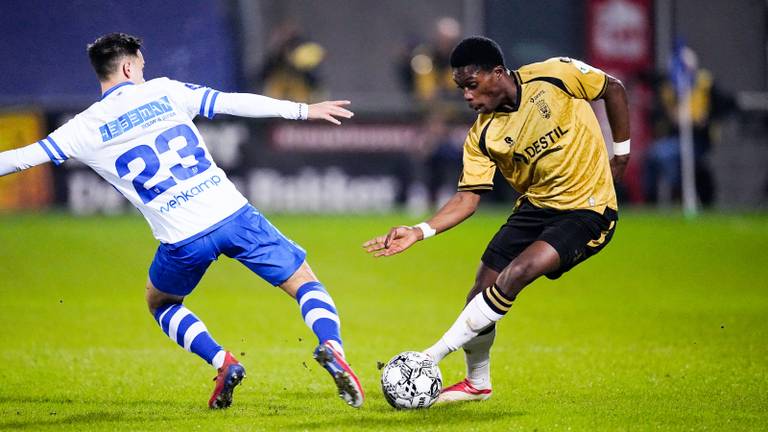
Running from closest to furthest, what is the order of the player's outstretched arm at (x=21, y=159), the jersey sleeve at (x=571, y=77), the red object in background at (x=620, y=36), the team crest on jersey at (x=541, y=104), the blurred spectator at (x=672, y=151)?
the player's outstretched arm at (x=21, y=159)
the team crest on jersey at (x=541, y=104)
the jersey sleeve at (x=571, y=77)
the blurred spectator at (x=672, y=151)
the red object in background at (x=620, y=36)

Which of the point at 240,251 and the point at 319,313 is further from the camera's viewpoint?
the point at 240,251

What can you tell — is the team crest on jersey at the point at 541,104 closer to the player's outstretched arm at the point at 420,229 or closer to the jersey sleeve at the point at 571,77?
the jersey sleeve at the point at 571,77

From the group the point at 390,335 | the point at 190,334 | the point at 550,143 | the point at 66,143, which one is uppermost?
the point at 66,143

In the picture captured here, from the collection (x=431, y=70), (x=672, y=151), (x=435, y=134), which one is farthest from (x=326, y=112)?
(x=672, y=151)

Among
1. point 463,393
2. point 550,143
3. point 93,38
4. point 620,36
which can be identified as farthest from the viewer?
point 620,36

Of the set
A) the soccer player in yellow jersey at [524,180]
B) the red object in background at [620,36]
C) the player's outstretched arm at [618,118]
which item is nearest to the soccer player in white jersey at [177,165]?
the soccer player in yellow jersey at [524,180]

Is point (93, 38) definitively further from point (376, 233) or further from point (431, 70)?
point (376, 233)

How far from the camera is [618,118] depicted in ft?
26.4

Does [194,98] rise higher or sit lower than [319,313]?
higher

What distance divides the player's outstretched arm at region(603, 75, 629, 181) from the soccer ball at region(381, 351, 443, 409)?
6.39 feet

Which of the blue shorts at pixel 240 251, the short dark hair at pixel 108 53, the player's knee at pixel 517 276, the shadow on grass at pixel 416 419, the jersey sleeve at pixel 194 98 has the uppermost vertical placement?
the short dark hair at pixel 108 53

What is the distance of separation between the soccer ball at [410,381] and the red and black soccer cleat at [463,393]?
45cm

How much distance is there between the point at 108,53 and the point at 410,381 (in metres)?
2.62

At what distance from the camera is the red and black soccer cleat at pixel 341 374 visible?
688 centimetres
